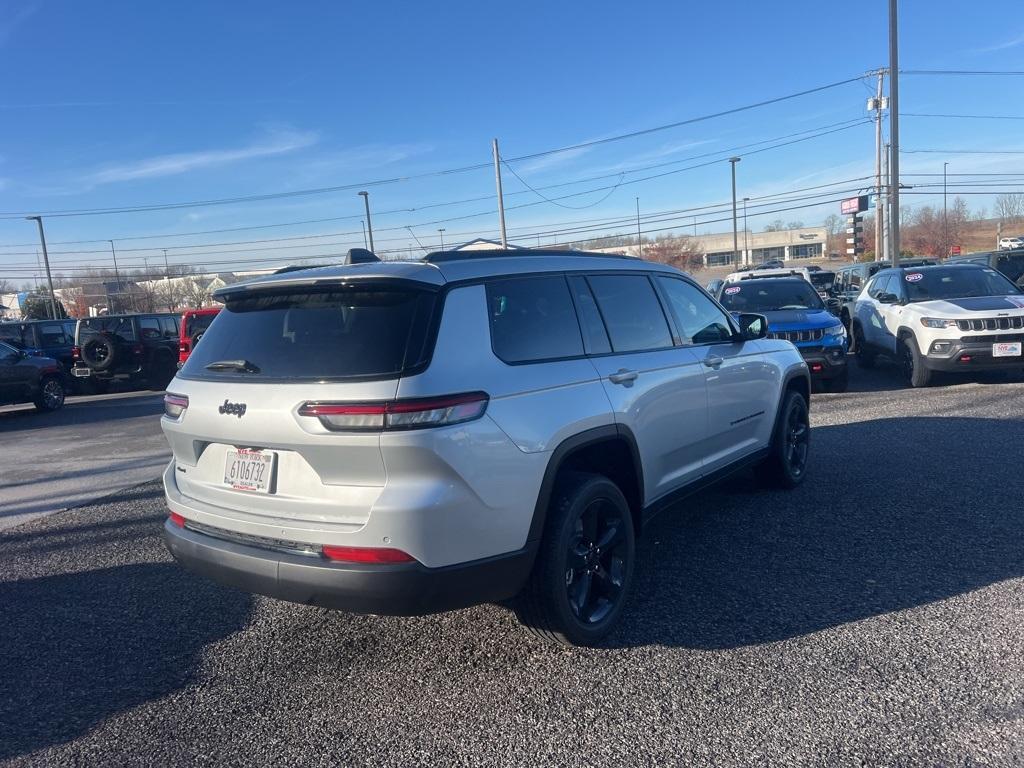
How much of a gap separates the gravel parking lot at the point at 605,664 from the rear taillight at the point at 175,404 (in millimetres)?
1166

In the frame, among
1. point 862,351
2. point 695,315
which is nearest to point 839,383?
point 862,351

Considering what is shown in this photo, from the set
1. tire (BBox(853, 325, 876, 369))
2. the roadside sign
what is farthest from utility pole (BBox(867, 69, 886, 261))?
tire (BBox(853, 325, 876, 369))

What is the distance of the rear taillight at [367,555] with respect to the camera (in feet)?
9.61

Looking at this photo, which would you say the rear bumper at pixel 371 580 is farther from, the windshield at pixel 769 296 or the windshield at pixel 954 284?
the windshield at pixel 954 284

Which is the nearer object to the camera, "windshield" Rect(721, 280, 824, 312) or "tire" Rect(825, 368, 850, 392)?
"tire" Rect(825, 368, 850, 392)

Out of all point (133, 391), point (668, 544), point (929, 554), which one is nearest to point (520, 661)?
point (668, 544)

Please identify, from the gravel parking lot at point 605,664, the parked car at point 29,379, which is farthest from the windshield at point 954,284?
the parked car at point 29,379

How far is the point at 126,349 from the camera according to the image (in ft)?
57.2

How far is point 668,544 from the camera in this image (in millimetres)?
4934

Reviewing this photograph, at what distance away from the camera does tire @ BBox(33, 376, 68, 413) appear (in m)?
14.4

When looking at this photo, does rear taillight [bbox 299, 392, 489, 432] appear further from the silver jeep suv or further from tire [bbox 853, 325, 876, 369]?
tire [bbox 853, 325, 876, 369]

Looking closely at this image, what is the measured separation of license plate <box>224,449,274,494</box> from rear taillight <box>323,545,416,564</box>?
408 millimetres

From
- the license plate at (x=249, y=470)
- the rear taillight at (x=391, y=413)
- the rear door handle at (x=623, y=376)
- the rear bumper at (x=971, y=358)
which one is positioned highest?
the rear taillight at (x=391, y=413)

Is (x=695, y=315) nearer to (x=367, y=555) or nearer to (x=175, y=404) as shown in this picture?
(x=367, y=555)
